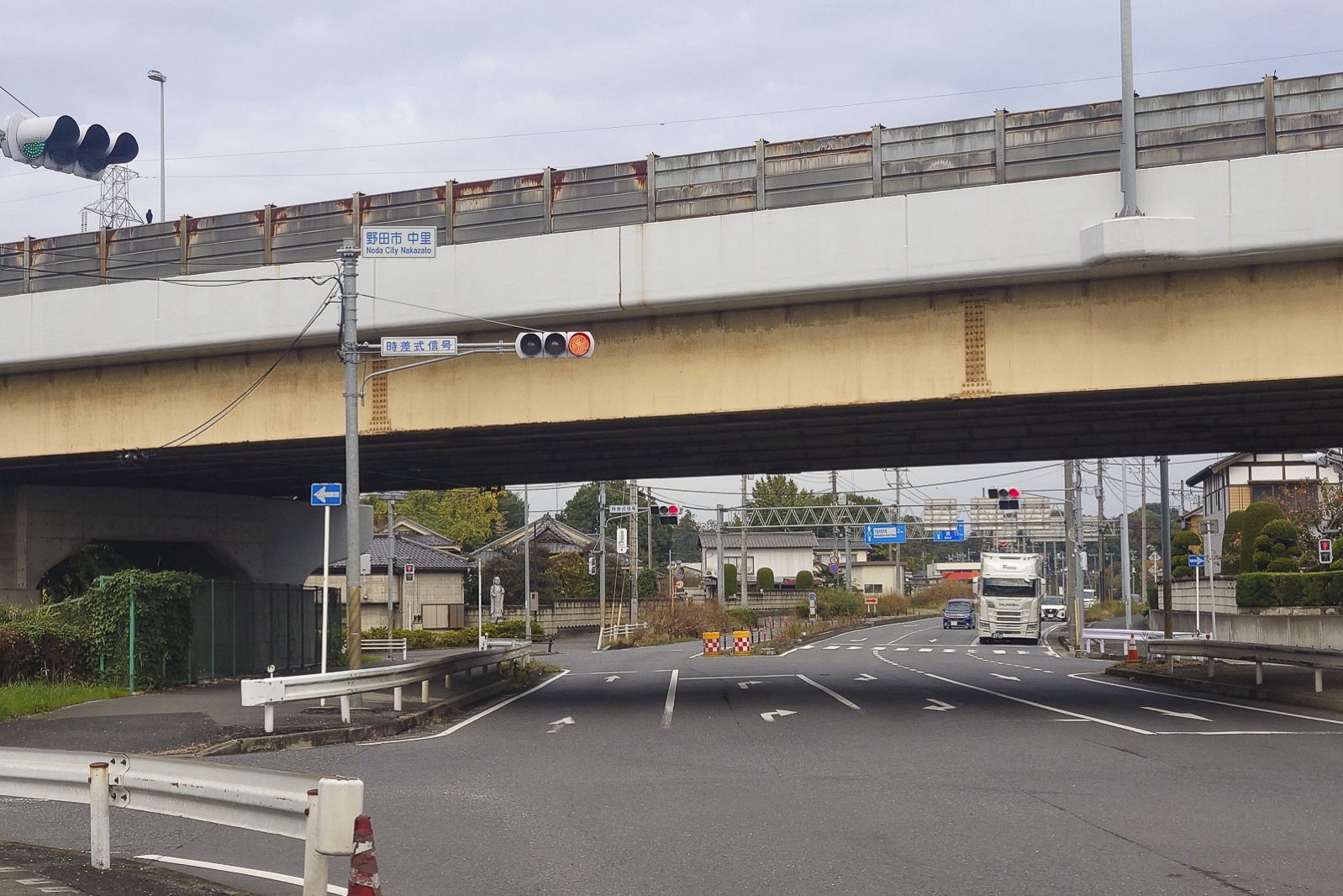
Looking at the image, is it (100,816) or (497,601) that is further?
(497,601)

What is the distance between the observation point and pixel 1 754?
369 inches

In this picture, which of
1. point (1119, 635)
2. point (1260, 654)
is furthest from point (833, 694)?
point (1119, 635)

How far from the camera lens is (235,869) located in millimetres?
8891

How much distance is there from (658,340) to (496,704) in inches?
336

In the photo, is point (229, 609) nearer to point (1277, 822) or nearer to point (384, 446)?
point (384, 446)

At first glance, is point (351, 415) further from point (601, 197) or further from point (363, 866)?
point (363, 866)

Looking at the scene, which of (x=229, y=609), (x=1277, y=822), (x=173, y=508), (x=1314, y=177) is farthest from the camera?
(x=173, y=508)

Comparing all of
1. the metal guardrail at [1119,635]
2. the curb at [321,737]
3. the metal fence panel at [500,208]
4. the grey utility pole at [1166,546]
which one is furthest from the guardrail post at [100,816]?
the metal guardrail at [1119,635]

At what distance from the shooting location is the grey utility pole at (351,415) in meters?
20.8

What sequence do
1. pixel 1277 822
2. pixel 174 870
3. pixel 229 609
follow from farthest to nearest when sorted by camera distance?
1. pixel 229 609
2. pixel 1277 822
3. pixel 174 870

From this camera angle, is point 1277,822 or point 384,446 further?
point 384,446

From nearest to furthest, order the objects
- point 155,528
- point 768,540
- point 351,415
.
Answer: point 351,415, point 155,528, point 768,540

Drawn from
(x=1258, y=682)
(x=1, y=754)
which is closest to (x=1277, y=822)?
(x=1, y=754)

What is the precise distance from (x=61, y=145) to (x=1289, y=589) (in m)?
38.4
